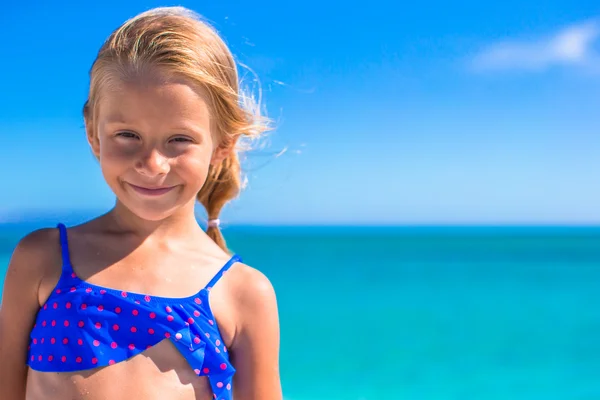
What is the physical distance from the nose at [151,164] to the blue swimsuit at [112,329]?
0.93ft

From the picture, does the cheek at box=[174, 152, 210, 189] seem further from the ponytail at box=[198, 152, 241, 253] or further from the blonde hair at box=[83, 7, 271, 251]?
the ponytail at box=[198, 152, 241, 253]

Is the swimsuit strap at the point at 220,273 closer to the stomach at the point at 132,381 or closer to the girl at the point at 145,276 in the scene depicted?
the girl at the point at 145,276

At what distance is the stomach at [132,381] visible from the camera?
57.4 inches

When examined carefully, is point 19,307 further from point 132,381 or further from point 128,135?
point 128,135

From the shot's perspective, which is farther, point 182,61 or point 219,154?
point 219,154

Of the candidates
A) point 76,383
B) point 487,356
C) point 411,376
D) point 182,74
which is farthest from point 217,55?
point 487,356

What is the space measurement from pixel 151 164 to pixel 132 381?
495 millimetres

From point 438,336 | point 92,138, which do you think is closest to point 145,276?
point 92,138

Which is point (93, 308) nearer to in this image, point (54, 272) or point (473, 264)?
point (54, 272)

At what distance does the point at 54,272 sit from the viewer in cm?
152

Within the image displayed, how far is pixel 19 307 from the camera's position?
1509 mm

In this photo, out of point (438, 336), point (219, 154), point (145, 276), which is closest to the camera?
point (145, 276)

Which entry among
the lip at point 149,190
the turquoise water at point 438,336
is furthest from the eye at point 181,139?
the turquoise water at point 438,336

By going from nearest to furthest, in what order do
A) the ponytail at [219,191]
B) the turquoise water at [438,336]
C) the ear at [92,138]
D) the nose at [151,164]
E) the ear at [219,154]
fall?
the nose at [151,164]
the ear at [92,138]
the ear at [219,154]
the ponytail at [219,191]
the turquoise water at [438,336]
